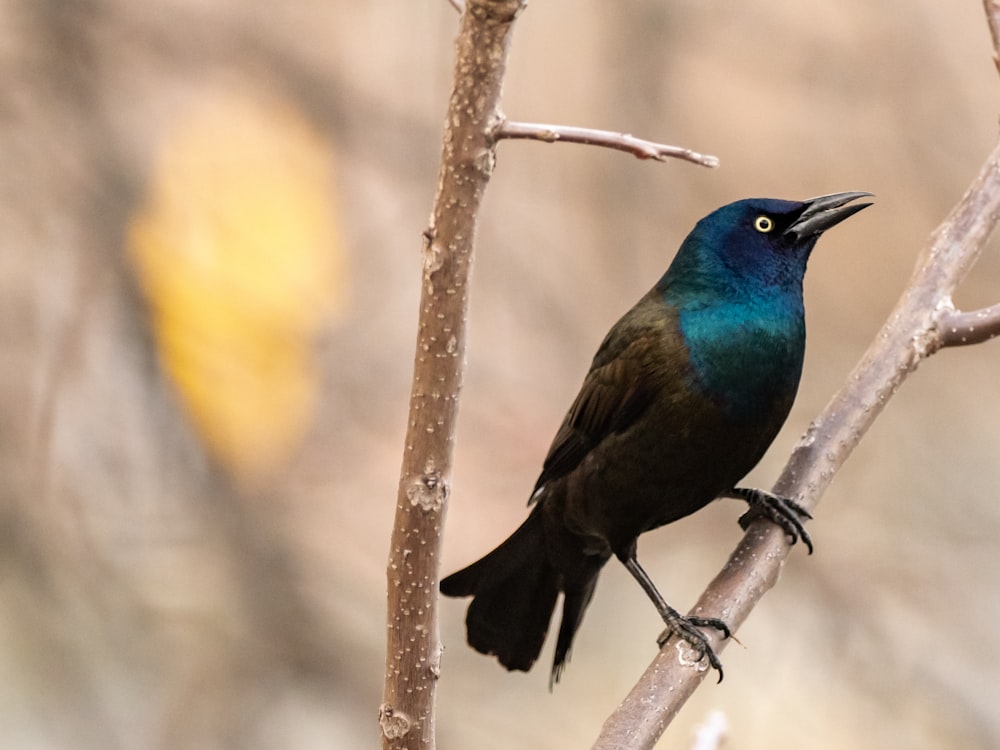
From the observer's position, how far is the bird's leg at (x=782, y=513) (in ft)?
8.89

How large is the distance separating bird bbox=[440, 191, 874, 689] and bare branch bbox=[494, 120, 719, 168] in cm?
128

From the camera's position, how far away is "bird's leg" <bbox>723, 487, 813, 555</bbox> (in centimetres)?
271

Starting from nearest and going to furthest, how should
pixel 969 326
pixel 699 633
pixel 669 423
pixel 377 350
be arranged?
pixel 699 633, pixel 969 326, pixel 669 423, pixel 377 350

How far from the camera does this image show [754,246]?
2.97m

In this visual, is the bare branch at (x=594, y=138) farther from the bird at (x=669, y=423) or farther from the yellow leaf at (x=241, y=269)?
the yellow leaf at (x=241, y=269)

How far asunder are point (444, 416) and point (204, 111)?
148 inches

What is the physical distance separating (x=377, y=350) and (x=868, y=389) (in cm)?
293

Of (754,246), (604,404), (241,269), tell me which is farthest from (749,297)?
(241,269)

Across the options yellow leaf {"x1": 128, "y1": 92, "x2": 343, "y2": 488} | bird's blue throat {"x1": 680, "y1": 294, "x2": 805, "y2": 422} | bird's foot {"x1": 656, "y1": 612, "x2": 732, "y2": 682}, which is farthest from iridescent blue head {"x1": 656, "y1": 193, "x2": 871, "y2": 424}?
yellow leaf {"x1": 128, "y1": 92, "x2": 343, "y2": 488}

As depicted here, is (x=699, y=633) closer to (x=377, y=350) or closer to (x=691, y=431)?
(x=691, y=431)

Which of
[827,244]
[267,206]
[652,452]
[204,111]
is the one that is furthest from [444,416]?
[827,244]

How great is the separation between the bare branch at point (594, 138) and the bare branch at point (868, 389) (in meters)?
1.23

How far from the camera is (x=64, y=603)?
479 centimetres

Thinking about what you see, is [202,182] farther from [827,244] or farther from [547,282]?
[827,244]
